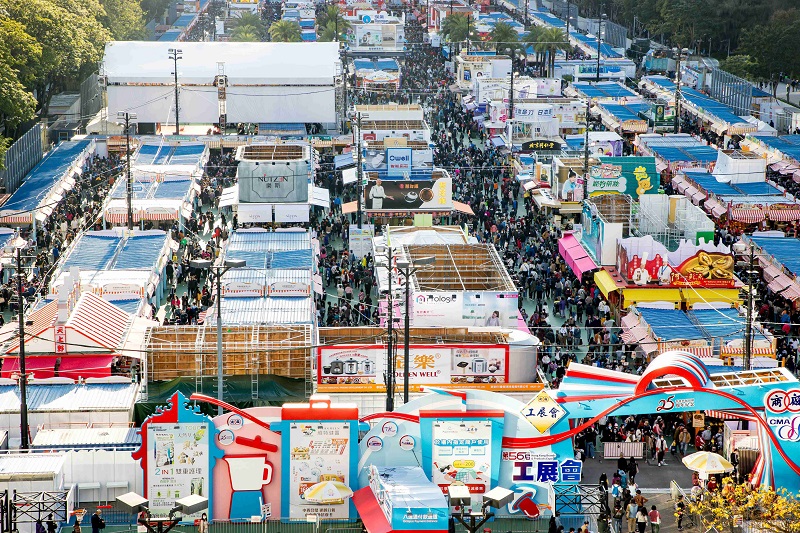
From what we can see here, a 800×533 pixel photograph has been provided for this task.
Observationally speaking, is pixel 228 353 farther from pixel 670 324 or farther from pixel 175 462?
pixel 670 324

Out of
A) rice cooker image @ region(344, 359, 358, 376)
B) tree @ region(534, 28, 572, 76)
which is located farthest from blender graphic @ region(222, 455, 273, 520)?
tree @ region(534, 28, 572, 76)

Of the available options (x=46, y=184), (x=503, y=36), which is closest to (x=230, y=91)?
(x=46, y=184)

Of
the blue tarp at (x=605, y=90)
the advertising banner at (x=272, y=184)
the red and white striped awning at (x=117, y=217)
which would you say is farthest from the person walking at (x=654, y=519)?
the blue tarp at (x=605, y=90)

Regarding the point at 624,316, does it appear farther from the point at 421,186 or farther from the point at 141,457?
the point at 141,457

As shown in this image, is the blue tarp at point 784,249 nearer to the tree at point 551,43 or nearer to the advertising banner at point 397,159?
the advertising banner at point 397,159

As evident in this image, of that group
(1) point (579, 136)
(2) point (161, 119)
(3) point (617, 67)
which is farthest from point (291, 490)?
(3) point (617, 67)

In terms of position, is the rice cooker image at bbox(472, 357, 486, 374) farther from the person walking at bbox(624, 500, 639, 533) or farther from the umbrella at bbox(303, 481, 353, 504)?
the umbrella at bbox(303, 481, 353, 504)
